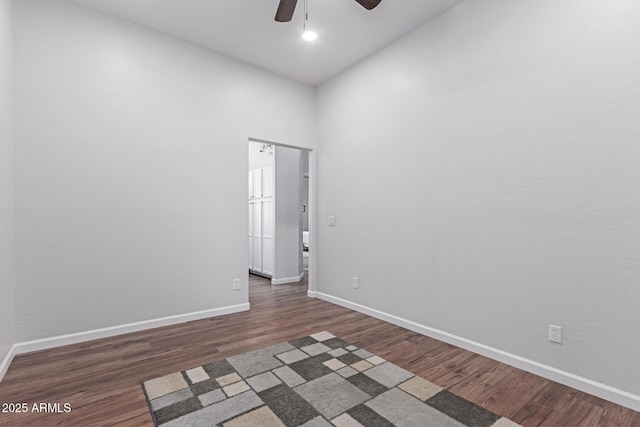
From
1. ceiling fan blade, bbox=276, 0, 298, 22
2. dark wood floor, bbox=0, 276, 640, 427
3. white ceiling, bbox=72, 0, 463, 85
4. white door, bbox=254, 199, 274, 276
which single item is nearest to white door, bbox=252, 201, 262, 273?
white door, bbox=254, 199, 274, 276

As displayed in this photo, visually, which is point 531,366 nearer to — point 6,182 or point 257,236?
point 6,182

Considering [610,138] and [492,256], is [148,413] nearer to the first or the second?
[492,256]

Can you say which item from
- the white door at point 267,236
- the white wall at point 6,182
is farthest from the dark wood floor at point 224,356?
the white door at point 267,236

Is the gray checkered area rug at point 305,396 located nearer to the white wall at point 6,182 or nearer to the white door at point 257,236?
the white wall at point 6,182

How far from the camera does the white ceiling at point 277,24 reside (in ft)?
9.01

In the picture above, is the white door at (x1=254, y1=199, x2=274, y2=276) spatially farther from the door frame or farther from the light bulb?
the light bulb

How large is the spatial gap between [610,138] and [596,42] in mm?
643

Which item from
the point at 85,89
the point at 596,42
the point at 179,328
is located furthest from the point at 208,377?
the point at 596,42

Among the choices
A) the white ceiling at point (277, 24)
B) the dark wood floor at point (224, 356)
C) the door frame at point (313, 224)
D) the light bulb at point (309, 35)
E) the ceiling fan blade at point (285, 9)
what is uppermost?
the white ceiling at point (277, 24)

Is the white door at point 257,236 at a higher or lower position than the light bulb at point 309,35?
lower

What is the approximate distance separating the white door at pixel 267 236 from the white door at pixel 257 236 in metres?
0.13

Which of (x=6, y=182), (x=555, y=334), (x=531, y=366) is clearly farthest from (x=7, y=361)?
(x=555, y=334)

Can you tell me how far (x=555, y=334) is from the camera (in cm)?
212

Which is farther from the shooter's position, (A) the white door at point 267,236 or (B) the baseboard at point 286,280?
(A) the white door at point 267,236
